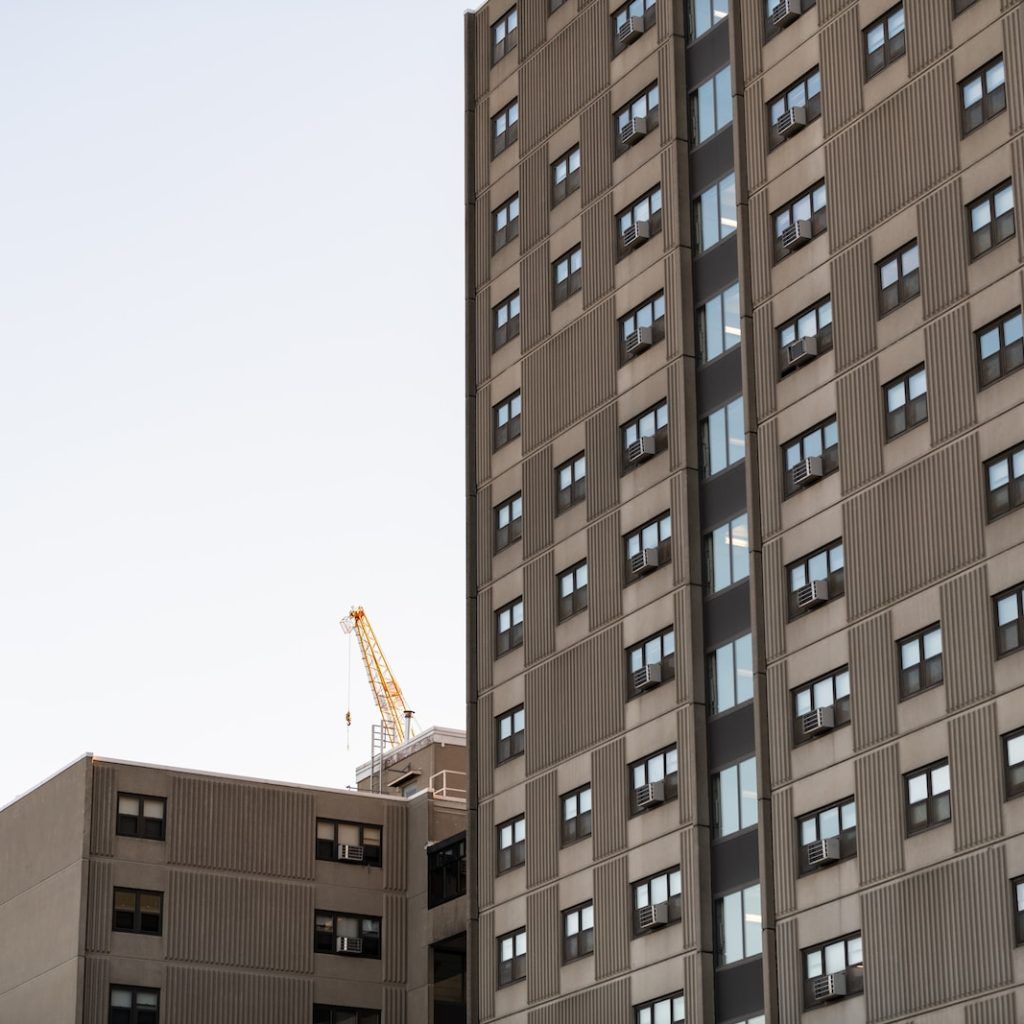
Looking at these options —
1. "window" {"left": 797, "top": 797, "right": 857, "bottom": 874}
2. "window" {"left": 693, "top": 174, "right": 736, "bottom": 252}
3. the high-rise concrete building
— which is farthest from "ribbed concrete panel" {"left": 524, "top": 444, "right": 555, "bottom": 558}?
"window" {"left": 797, "top": 797, "right": 857, "bottom": 874}

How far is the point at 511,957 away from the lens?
80.1 meters

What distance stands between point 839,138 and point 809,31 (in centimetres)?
445

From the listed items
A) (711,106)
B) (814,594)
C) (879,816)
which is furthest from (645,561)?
(711,106)

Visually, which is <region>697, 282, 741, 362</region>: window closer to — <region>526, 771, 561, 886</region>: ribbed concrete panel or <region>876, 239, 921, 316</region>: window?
<region>876, 239, 921, 316</region>: window

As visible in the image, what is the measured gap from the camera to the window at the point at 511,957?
79.6 meters

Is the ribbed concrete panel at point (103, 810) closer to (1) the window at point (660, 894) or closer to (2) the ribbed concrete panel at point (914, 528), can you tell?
(1) the window at point (660, 894)

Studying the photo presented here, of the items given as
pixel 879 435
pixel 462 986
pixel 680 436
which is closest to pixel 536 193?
pixel 680 436

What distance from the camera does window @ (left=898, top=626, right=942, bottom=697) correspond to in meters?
64.5

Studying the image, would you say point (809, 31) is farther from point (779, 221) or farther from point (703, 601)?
point (703, 601)

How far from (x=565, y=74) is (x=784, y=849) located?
1230 inches

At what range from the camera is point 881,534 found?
2645 inches

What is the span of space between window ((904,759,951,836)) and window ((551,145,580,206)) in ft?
94.2

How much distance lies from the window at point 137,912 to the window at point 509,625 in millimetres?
19164

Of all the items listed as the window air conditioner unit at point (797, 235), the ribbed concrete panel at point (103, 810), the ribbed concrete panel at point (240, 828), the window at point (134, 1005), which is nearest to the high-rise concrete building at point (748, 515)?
the window air conditioner unit at point (797, 235)
